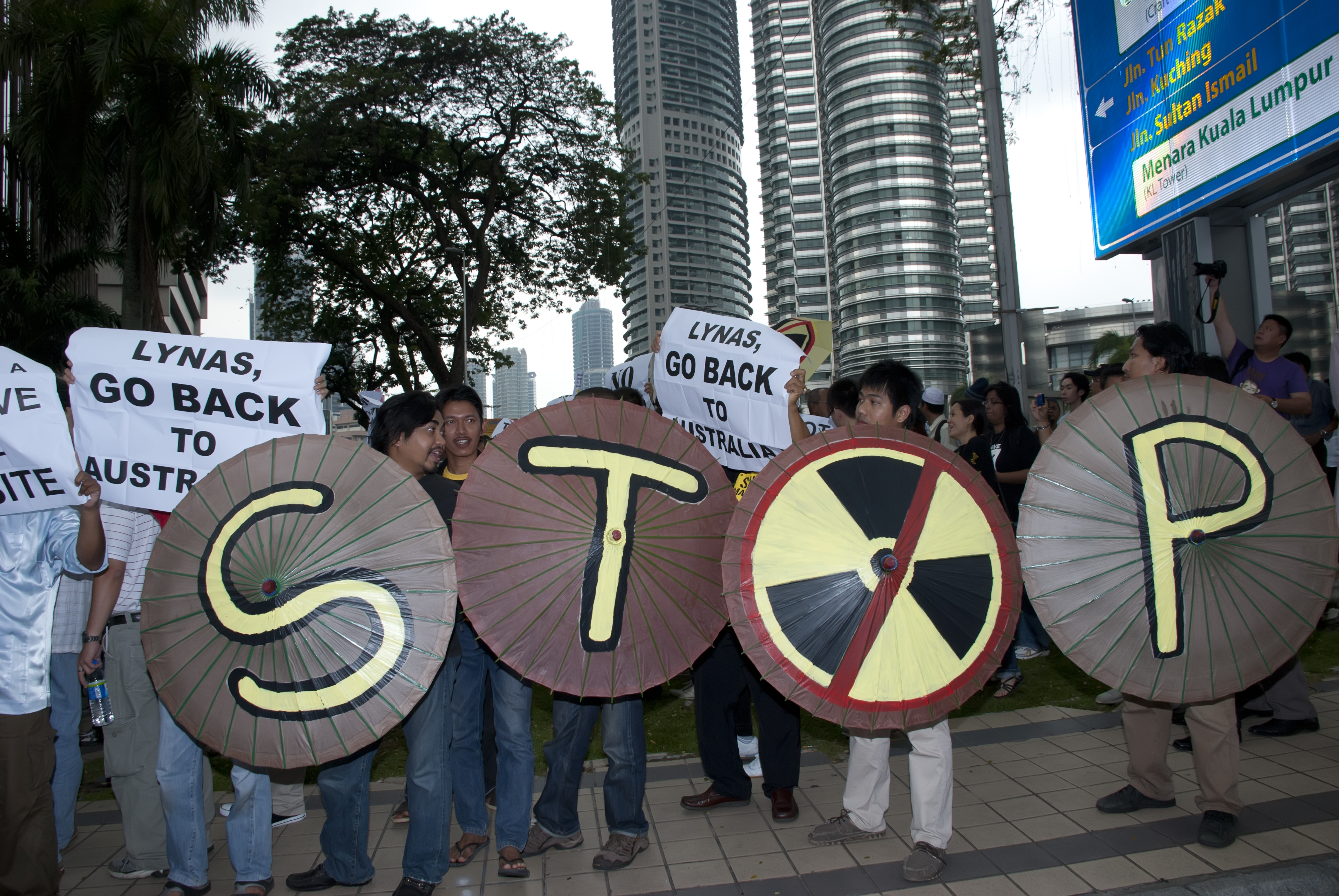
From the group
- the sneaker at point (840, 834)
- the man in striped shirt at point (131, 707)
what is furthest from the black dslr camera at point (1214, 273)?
the man in striped shirt at point (131, 707)

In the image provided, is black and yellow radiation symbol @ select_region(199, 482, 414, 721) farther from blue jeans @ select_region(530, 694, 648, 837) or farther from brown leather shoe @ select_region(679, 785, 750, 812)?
brown leather shoe @ select_region(679, 785, 750, 812)

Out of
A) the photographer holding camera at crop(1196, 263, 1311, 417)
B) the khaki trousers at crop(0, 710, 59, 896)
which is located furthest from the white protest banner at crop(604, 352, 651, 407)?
the khaki trousers at crop(0, 710, 59, 896)

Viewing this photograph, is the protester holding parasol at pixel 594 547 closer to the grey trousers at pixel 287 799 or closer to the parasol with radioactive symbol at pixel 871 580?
the parasol with radioactive symbol at pixel 871 580

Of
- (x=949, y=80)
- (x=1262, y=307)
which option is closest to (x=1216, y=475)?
(x=1262, y=307)

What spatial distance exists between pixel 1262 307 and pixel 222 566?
8.90 meters

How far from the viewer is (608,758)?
3.78 m

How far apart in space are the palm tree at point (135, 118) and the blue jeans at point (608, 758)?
11028mm

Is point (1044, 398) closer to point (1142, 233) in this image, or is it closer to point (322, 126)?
point (1142, 233)

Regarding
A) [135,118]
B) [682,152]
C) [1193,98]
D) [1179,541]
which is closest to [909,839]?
[1179,541]

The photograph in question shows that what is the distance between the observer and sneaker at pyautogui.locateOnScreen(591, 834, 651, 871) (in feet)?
12.1

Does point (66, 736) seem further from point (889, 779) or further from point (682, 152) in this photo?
point (682, 152)

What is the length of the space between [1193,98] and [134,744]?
363 inches

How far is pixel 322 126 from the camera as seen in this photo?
19.6 m

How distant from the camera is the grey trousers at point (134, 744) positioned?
3754 millimetres
